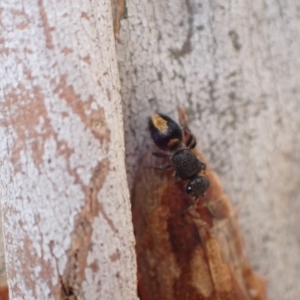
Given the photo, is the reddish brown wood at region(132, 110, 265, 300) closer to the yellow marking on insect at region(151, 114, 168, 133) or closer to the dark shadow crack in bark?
the yellow marking on insect at region(151, 114, 168, 133)

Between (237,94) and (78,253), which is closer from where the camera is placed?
(78,253)

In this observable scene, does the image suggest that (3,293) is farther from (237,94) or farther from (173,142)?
(237,94)

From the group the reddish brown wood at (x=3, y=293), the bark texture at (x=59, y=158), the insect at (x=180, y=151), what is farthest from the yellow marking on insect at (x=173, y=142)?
the reddish brown wood at (x=3, y=293)

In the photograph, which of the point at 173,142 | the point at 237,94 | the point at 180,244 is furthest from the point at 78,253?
the point at 237,94

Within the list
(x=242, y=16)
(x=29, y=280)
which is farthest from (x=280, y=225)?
(x=29, y=280)

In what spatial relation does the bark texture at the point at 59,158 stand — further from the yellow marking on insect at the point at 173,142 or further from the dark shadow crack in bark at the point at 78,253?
the yellow marking on insect at the point at 173,142

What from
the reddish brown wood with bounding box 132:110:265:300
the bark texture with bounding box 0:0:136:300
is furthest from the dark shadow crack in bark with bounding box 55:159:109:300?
the reddish brown wood with bounding box 132:110:265:300
